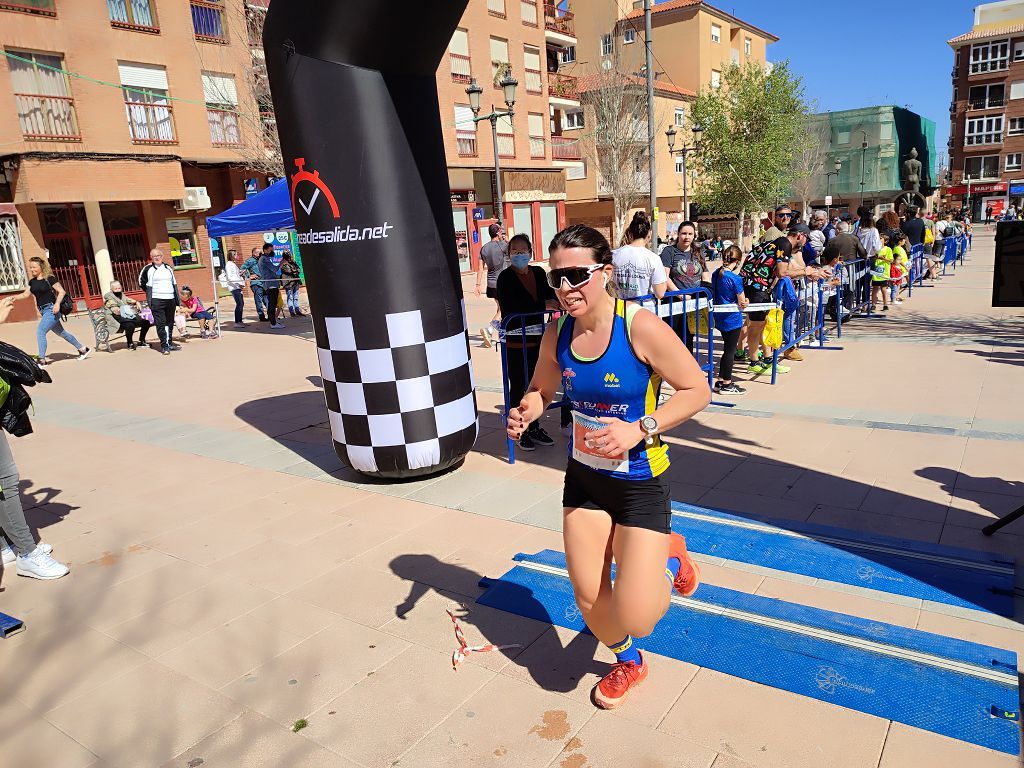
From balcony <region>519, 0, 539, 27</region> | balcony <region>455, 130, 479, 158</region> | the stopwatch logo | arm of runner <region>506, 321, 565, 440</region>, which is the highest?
balcony <region>519, 0, 539, 27</region>

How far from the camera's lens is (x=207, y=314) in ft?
49.0

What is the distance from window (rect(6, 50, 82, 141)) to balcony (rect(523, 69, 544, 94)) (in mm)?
19609

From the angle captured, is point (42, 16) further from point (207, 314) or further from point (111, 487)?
point (111, 487)

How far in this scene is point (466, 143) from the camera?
29500mm

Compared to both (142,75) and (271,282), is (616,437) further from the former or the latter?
(142,75)

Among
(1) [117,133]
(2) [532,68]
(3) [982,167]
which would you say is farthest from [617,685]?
(3) [982,167]

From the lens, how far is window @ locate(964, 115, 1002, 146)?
185 feet

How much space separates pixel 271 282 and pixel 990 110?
61.8 metres

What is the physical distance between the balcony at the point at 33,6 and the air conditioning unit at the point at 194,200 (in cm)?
553

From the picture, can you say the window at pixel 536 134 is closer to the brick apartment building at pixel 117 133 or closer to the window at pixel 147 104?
the brick apartment building at pixel 117 133

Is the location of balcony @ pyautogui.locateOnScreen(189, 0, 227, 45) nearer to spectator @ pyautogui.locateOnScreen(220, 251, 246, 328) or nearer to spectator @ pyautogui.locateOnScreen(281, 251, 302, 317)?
spectator @ pyautogui.locateOnScreen(220, 251, 246, 328)

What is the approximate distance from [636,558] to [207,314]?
46.6ft

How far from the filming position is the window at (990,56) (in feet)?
179

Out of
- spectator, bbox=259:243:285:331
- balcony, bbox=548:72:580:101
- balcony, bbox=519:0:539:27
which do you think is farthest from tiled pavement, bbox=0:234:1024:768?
balcony, bbox=548:72:580:101
